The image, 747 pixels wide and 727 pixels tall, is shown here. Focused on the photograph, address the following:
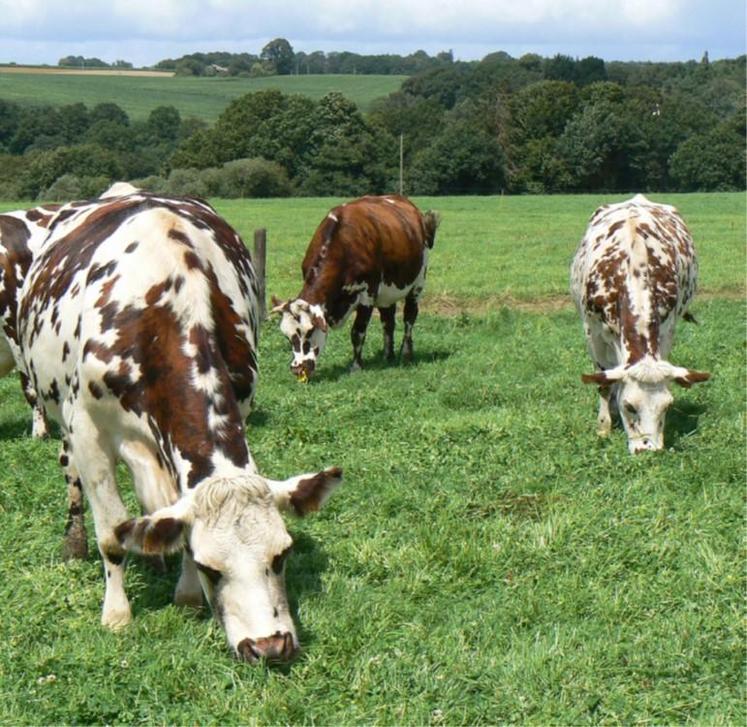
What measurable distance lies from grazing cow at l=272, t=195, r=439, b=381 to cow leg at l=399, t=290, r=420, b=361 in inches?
0.6

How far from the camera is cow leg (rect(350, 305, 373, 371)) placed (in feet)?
43.9

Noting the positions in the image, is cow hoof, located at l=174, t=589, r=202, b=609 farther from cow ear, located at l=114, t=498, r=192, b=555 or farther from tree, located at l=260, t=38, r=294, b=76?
tree, located at l=260, t=38, r=294, b=76

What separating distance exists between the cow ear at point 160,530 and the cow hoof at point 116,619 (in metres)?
1.03

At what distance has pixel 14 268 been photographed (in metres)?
9.43

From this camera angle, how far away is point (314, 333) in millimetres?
12898

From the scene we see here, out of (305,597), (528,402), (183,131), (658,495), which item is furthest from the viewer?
(183,131)

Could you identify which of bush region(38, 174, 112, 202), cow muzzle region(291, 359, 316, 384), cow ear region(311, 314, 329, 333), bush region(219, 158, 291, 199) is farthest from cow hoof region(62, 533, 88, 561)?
bush region(219, 158, 291, 199)

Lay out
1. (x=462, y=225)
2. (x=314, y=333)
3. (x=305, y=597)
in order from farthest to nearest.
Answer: (x=462, y=225)
(x=314, y=333)
(x=305, y=597)

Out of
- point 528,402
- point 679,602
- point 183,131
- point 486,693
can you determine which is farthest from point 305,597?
point 183,131

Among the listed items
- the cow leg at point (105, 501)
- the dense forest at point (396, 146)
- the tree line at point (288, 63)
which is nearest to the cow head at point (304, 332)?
the cow leg at point (105, 501)

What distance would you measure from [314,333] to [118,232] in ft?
22.9

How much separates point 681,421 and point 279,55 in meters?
139

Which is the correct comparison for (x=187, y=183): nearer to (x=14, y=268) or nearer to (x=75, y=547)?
(x=14, y=268)

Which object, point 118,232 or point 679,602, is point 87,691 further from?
point 679,602
